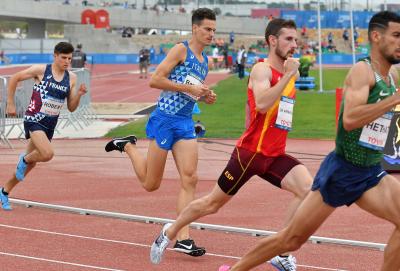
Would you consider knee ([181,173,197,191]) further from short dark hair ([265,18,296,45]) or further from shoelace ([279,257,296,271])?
short dark hair ([265,18,296,45])

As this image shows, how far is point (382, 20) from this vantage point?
21.1 ft

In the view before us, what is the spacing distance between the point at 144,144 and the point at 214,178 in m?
5.10

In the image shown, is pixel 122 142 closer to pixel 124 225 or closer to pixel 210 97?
pixel 124 225

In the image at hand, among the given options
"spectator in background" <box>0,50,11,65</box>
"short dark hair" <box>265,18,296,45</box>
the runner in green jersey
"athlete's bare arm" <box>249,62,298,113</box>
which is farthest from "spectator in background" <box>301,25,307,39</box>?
the runner in green jersey

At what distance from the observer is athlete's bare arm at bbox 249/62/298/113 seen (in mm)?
7242

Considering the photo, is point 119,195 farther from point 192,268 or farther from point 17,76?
point 192,268

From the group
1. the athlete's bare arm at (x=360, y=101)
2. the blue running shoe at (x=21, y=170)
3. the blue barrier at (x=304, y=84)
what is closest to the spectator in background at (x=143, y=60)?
the blue barrier at (x=304, y=84)

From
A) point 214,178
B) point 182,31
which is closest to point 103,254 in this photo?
point 214,178

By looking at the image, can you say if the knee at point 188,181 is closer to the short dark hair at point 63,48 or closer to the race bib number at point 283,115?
the race bib number at point 283,115

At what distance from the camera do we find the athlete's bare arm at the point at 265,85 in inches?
285

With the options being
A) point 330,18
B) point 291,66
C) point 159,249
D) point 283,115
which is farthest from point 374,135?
point 330,18

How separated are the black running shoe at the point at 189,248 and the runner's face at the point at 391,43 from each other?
9.81ft

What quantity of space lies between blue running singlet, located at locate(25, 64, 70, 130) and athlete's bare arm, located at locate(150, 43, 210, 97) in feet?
10.6

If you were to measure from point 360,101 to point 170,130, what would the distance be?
119 inches
